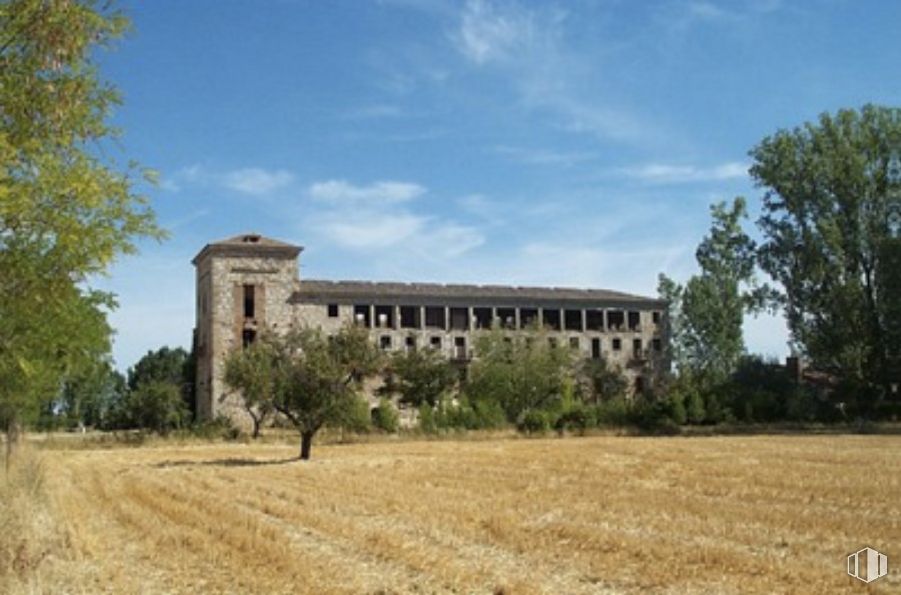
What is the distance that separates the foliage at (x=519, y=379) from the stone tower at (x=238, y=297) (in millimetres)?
18149

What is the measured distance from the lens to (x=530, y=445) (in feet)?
145

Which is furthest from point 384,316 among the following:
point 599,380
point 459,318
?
point 599,380

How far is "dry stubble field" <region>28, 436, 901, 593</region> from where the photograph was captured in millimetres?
11148

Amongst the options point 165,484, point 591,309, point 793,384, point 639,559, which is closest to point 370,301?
point 591,309

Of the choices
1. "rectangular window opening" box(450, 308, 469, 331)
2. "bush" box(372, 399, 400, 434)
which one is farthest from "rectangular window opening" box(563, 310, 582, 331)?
"bush" box(372, 399, 400, 434)

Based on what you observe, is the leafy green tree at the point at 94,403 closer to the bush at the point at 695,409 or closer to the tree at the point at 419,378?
the tree at the point at 419,378

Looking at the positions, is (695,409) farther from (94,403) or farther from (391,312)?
(94,403)

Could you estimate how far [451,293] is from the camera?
87125 mm

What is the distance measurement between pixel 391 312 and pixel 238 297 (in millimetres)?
13752

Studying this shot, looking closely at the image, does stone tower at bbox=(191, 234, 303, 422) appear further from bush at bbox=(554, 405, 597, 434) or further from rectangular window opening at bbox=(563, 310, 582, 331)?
bush at bbox=(554, 405, 597, 434)

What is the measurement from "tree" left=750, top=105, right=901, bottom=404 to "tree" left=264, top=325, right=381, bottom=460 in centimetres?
3086

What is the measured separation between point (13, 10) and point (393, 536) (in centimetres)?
836

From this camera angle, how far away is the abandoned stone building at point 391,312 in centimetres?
7912

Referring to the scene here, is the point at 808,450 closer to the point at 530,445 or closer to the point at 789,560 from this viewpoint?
the point at 530,445
